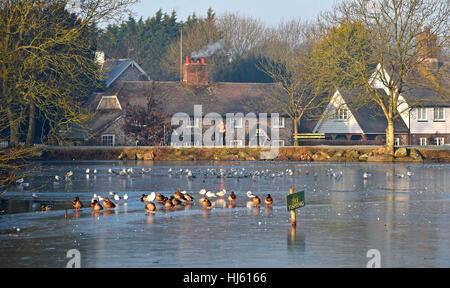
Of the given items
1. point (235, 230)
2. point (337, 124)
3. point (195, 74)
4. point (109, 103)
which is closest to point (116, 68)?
point (109, 103)

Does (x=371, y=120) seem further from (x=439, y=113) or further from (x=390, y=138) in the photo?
(x=390, y=138)

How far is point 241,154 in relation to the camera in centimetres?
6769

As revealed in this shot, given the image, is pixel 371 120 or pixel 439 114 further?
pixel 439 114

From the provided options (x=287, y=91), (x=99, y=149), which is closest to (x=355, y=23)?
(x=287, y=91)

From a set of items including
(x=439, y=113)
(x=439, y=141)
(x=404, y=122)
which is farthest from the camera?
(x=439, y=113)

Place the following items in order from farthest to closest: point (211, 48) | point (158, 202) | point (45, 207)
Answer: point (211, 48) < point (158, 202) < point (45, 207)

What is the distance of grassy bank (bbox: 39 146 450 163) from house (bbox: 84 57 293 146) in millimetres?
11520

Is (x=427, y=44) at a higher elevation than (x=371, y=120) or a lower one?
higher

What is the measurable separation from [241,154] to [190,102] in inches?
712

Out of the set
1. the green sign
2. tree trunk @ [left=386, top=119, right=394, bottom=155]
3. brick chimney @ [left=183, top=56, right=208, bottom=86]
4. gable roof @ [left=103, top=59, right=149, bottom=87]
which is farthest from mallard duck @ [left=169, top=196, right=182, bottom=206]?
gable roof @ [left=103, top=59, right=149, bottom=87]

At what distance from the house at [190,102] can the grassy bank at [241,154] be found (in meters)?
11.5

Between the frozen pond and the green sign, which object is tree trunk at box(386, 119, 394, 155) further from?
the green sign

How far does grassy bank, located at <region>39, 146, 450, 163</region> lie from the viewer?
214ft

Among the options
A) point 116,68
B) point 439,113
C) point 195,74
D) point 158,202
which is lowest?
point 158,202
